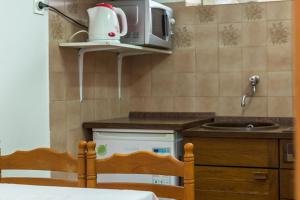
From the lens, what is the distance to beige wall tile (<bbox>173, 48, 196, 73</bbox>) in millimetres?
3230

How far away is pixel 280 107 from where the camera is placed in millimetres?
3023

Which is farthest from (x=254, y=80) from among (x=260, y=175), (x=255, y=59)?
(x=260, y=175)

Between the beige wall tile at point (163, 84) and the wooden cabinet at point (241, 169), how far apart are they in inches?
28.1

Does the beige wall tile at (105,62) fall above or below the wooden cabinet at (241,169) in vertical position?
above

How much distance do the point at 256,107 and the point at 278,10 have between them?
2.14 ft

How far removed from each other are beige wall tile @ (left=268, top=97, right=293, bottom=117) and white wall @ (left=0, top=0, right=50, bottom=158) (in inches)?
58.0

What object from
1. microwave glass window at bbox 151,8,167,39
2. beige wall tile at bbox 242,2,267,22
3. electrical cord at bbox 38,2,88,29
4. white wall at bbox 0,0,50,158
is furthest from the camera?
beige wall tile at bbox 242,2,267,22

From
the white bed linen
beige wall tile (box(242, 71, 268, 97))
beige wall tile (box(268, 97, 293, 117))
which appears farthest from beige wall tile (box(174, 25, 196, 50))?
the white bed linen

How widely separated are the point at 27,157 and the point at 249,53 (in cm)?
185

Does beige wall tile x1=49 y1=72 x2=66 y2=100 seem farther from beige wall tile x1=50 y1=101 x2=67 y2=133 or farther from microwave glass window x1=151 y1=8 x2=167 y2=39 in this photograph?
microwave glass window x1=151 y1=8 x2=167 y2=39

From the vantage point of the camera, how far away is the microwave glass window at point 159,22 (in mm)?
2938

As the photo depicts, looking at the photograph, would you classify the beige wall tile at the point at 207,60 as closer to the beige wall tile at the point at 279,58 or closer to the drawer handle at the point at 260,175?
the beige wall tile at the point at 279,58

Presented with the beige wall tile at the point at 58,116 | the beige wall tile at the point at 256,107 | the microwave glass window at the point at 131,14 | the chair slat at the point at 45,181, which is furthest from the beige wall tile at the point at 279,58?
the chair slat at the point at 45,181

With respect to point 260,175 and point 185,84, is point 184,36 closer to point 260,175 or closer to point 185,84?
point 185,84
